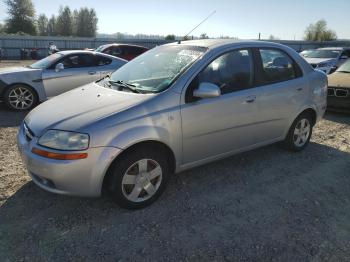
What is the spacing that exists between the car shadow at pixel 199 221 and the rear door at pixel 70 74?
4.45 m

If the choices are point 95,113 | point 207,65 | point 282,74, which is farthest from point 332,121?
point 95,113

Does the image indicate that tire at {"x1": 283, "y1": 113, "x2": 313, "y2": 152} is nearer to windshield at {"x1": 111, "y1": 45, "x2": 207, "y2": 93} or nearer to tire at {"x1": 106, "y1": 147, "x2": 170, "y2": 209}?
windshield at {"x1": 111, "y1": 45, "x2": 207, "y2": 93}

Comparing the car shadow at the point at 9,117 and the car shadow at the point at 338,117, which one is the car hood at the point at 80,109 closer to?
the car shadow at the point at 9,117

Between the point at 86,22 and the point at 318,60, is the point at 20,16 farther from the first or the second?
the point at 318,60

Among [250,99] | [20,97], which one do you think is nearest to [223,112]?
[250,99]

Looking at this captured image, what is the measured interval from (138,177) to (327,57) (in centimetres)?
1310

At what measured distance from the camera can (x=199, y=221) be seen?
3.23m

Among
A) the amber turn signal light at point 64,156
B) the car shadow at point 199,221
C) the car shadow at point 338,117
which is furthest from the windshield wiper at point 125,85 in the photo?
the car shadow at point 338,117

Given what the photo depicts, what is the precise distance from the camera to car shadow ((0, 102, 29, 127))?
6.54 metres

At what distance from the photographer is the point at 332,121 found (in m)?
7.15

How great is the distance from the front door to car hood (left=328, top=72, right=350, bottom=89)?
4.42 m

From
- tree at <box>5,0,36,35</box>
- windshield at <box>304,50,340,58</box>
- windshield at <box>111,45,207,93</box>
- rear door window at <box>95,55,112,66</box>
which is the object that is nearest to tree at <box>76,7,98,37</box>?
tree at <box>5,0,36,35</box>

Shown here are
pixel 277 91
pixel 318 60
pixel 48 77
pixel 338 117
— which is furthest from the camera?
pixel 318 60

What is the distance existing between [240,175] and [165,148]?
1316 millimetres
